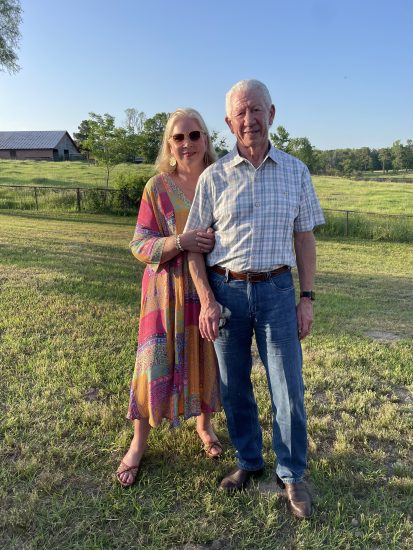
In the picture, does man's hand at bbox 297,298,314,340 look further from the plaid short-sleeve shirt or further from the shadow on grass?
the shadow on grass

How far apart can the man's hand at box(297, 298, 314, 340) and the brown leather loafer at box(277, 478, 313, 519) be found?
0.79 m

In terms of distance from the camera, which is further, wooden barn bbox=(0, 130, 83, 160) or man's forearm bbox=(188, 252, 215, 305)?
wooden barn bbox=(0, 130, 83, 160)

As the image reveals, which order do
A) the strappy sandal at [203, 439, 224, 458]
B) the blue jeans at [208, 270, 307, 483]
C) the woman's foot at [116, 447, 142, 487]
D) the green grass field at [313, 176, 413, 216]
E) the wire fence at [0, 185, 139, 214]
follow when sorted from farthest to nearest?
the green grass field at [313, 176, 413, 216] → the wire fence at [0, 185, 139, 214] → the strappy sandal at [203, 439, 224, 458] → the woman's foot at [116, 447, 142, 487] → the blue jeans at [208, 270, 307, 483]

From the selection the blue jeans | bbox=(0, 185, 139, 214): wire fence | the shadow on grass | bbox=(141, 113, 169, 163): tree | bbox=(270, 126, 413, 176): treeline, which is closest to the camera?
the blue jeans

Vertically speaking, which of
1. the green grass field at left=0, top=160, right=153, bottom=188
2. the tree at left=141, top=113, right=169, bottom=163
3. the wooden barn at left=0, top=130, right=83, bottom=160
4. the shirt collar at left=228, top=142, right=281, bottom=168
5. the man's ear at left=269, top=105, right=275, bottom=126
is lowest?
the shirt collar at left=228, top=142, right=281, bottom=168

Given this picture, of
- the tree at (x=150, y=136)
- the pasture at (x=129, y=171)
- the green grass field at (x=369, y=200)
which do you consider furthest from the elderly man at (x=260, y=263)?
the tree at (x=150, y=136)

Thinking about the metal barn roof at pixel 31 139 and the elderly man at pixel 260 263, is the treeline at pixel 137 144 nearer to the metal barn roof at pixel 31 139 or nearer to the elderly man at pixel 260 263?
the elderly man at pixel 260 263

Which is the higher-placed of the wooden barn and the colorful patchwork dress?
the wooden barn

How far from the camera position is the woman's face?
232cm

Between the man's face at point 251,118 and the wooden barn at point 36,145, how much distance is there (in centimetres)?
5999

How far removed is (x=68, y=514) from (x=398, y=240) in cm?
1539

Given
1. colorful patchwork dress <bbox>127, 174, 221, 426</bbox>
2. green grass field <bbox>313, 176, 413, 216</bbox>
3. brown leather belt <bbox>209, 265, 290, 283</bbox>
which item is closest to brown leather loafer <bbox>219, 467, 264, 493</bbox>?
colorful patchwork dress <bbox>127, 174, 221, 426</bbox>

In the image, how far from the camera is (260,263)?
207cm

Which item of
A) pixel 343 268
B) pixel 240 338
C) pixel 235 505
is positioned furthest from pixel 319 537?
pixel 343 268
